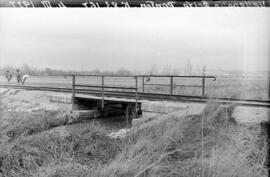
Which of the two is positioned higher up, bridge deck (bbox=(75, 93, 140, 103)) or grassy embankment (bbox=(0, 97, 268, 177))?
bridge deck (bbox=(75, 93, 140, 103))

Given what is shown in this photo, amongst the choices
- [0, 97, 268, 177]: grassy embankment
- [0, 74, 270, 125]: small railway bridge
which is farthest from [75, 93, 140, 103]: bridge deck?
[0, 97, 268, 177]: grassy embankment

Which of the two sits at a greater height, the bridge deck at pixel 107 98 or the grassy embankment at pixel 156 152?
the bridge deck at pixel 107 98

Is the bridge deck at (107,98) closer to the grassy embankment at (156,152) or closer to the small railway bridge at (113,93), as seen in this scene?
the small railway bridge at (113,93)

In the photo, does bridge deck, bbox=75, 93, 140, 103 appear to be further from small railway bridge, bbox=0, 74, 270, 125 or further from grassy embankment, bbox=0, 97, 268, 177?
grassy embankment, bbox=0, 97, 268, 177

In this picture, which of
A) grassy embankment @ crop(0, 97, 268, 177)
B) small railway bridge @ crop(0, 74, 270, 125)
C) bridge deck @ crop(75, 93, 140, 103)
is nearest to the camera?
grassy embankment @ crop(0, 97, 268, 177)

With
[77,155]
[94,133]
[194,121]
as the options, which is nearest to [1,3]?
[77,155]

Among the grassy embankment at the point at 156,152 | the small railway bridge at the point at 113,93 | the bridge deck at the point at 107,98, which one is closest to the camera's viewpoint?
the grassy embankment at the point at 156,152

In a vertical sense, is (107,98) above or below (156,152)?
above

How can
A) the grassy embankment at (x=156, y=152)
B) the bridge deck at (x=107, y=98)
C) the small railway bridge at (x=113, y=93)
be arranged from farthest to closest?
1. the small railway bridge at (x=113, y=93)
2. the bridge deck at (x=107, y=98)
3. the grassy embankment at (x=156, y=152)

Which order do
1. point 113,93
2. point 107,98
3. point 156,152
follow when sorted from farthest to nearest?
point 113,93 < point 107,98 < point 156,152

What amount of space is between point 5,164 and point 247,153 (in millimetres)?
2498

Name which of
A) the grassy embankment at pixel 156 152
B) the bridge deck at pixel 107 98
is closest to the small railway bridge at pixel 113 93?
the bridge deck at pixel 107 98

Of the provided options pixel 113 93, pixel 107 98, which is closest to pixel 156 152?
pixel 107 98

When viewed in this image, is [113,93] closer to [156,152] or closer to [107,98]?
[107,98]
